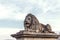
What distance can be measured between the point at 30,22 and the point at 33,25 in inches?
8.6

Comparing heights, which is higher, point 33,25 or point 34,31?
point 33,25

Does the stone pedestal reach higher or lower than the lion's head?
lower

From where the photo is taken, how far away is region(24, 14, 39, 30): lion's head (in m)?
12.0

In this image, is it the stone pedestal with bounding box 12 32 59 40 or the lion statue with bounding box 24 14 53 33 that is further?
the lion statue with bounding box 24 14 53 33

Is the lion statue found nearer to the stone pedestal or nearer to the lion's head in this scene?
the lion's head

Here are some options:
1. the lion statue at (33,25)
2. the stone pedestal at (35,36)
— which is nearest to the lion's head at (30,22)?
the lion statue at (33,25)

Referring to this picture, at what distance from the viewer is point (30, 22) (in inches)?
476

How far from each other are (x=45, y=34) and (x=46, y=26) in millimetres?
562

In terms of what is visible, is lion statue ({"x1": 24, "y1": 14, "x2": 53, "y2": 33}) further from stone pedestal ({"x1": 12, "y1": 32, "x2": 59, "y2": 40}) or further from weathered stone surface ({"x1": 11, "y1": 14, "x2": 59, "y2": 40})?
stone pedestal ({"x1": 12, "y1": 32, "x2": 59, "y2": 40})

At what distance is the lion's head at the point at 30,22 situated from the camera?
39.2ft

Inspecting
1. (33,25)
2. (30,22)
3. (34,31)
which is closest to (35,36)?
(34,31)

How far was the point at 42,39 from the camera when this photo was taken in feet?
38.9

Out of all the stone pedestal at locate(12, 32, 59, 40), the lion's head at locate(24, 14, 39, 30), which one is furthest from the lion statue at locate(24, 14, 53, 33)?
the stone pedestal at locate(12, 32, 59, 40)

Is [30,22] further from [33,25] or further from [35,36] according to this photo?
[35,36]
